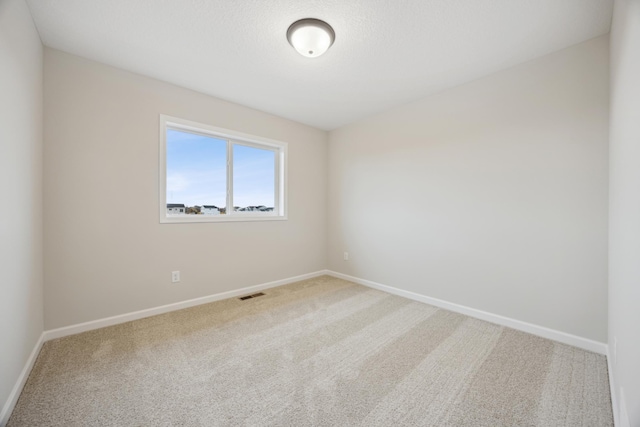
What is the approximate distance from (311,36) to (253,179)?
214 cm

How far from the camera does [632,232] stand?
43.5 inches

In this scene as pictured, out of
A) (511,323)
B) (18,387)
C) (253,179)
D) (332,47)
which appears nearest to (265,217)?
(253,179)

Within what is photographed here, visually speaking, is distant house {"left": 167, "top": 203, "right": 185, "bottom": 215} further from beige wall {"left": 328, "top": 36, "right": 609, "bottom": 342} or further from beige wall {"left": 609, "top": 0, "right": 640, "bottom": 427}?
beige wall {"left": 609, "top": 0, "right": 640, "bottom": 427}

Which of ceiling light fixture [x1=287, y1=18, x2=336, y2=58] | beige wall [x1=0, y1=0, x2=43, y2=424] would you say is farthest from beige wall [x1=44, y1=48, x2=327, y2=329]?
ceiling light fixture [x1=287, y1=18, x2=336, y2=58]

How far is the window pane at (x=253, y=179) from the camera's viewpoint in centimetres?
342

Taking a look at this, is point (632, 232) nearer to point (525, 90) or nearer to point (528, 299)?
point (528, 299)

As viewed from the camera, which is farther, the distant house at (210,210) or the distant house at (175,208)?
the distant house at (210,210)

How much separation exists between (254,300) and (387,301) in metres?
1.64

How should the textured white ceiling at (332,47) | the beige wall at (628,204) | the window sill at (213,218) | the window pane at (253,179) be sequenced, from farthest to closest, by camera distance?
the window pane at (253,179), the window sill at (213,218), the textured white ceiling at (332,47), the beige wall at (628,204)

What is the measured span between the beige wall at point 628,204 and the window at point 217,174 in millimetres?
3230

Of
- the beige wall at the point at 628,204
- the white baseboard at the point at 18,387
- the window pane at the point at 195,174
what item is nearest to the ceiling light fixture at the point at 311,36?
the beige wall at the point at 628,204

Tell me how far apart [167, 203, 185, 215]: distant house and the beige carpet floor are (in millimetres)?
1130

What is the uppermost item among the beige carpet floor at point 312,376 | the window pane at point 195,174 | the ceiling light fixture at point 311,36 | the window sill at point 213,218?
the ceiling light fixture at point 311,36

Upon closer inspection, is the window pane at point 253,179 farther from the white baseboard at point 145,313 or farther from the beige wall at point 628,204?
the beige wall at point 628,204
